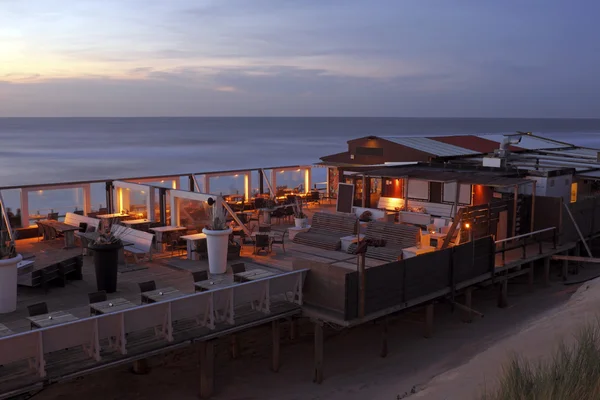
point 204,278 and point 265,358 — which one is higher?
point 204,278

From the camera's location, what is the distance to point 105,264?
1138 cm

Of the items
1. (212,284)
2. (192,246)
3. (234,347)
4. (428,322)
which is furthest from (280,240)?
(212,284)

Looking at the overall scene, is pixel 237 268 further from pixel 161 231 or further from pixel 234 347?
pixel 161 231

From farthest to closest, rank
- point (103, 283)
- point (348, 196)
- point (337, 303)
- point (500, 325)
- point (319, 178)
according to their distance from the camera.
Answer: point (319, 178), point (348, 196), point (500, 325), point (103, 283), point (337, 303)

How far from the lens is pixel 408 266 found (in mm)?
11570

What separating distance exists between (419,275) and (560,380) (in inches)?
223

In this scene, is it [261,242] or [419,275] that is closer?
[419,275]

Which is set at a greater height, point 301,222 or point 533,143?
point 533,143

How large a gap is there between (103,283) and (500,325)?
27.1 feet

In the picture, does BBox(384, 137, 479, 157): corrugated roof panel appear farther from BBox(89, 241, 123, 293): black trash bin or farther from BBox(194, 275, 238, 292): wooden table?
BBox(89, 241, 123, 293): black trash bin

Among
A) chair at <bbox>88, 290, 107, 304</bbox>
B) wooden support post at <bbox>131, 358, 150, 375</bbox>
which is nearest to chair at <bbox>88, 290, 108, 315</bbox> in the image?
chair at <bbox>88, 290, 107, 304</bbox>

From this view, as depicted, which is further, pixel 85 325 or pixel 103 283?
pixel 103 283

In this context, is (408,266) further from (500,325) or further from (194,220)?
(194,220)

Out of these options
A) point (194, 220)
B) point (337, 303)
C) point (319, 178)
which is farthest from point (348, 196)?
point (319, 178)
